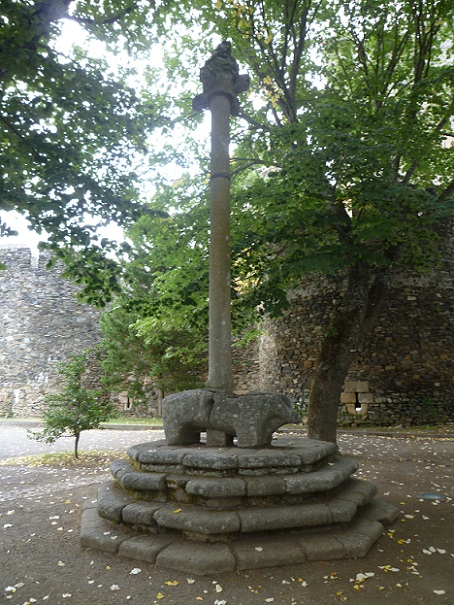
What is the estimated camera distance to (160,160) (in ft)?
23.7

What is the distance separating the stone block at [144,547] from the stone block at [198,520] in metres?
0.11

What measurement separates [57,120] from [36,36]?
0.97 meters

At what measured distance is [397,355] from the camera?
39.7ft

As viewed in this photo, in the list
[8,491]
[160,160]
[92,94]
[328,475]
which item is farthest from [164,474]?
[160,160]

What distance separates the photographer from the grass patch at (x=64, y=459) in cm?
769

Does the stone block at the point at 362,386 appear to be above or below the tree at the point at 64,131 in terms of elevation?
below

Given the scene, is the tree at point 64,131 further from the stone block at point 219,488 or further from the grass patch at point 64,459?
the grass patch at point 64,459

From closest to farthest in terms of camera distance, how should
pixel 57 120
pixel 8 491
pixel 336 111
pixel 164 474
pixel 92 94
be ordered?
pixel 164 474 → pixel 92 94 → pixel 57 120 → pixel 8 491 → pixel 336 111

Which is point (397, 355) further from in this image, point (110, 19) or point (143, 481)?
point (110, 19)

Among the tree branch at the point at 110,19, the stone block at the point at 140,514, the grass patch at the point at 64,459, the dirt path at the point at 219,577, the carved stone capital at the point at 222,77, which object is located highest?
the tree branch at the point at 110,19

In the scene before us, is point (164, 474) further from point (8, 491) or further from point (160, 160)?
point (160, 160)

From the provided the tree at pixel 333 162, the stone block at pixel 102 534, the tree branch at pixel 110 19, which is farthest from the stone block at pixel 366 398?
the tree branch at pixel 110 19

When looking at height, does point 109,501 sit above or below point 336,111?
below

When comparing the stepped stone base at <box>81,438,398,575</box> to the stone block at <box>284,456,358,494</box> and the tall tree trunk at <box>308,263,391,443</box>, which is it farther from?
the tall tree trunk at <box>308,263,391,443</box>
